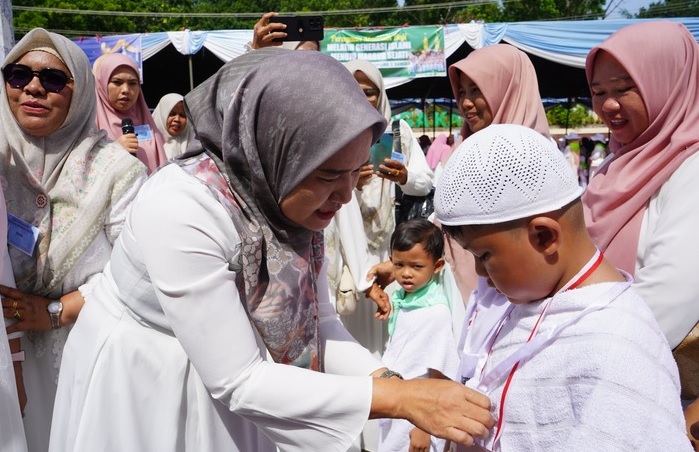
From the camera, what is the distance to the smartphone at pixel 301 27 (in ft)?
9.63

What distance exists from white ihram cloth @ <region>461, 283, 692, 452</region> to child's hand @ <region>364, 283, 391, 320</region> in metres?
2.14

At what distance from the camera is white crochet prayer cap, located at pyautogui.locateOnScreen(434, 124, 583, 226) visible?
124 centimetres

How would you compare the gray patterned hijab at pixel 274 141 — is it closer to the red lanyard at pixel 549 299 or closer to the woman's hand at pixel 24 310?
the red lanyard at pixel 549 299

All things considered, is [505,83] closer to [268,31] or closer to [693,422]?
[268,31]

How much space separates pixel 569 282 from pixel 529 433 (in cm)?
32

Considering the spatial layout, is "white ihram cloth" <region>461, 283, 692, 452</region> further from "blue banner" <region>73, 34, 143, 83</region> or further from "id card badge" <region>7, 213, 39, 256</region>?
"blue banner" <region>73, 34, 143, 83</region>

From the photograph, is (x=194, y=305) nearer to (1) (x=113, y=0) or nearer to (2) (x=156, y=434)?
(2) (x=156, y=434)

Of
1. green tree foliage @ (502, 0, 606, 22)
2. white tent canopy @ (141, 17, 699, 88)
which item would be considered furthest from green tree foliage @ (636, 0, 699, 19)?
white tent canopy @ (141, 17, 699, 88)

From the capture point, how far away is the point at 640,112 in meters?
2.27

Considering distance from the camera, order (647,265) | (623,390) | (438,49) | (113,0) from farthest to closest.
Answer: (113,0)
(438,49)
(647,265)
(623,390)

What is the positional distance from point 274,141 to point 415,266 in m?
1.99

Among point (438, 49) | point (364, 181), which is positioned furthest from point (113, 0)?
point (364, 181)

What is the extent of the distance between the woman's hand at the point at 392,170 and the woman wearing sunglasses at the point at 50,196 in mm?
1508

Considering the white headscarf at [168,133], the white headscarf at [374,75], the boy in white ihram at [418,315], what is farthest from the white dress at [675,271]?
the white headscarf at [168,133]
